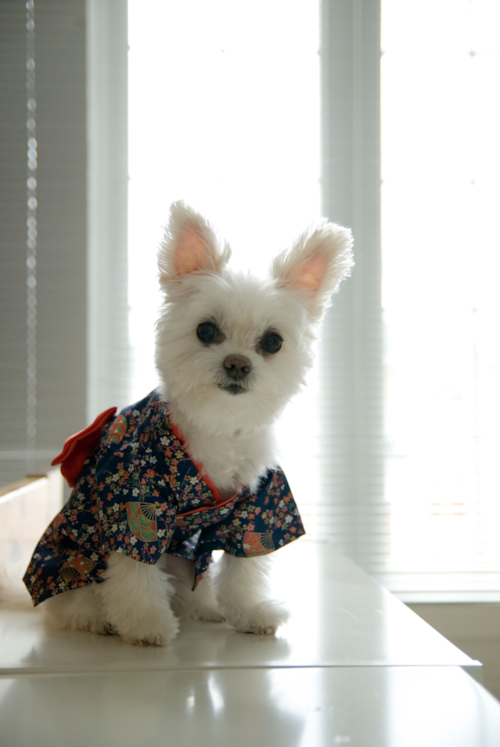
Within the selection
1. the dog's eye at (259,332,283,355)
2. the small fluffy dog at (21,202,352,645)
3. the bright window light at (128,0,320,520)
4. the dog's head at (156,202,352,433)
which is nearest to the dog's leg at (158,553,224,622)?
the small fluffy dog at (21,202,352,645)

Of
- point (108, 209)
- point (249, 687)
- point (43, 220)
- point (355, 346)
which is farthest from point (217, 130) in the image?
point (249, 687)

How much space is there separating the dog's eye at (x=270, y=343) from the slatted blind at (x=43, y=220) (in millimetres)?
1146

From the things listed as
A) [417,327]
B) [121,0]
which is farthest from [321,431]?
[121,0]

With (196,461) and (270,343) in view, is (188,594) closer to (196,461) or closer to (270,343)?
(196,461)

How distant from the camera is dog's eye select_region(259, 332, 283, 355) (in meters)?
0.96

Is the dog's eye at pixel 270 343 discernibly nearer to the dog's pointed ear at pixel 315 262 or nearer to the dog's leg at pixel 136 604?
the dog's pointed ear at pixel 315 262

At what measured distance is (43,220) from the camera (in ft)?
6.41

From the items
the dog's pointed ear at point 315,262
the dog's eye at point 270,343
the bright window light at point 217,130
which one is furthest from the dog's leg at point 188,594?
the bright window light at point 217,130

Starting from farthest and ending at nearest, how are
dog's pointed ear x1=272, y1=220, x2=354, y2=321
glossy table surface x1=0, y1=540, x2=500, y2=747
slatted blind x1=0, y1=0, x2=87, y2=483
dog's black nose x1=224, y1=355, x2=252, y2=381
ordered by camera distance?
slatted blind x1=0, y1=0, x2=87, y2=483
dog's pointed ear x1=272, y1=220, x2=354, y2=321
dog's black nose x1=224, y1=355, x2=252, y2=381
glossy table surface x1=0, y1=540, x2=500, y2=747

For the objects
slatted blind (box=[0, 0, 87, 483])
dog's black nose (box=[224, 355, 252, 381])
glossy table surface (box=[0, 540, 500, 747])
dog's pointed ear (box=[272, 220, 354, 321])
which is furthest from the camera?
slatted blind (box=[0, 0, 87, 483])

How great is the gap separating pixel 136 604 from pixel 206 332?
0.43 meters

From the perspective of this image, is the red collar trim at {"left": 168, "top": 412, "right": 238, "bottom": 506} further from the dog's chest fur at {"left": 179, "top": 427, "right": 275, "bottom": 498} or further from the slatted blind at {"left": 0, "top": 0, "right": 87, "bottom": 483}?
the slatted blind at {"left": 0, "top": 0, "right": 87, "bottom": 483}

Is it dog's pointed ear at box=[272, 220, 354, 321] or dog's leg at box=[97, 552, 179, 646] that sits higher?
dog's pointed ear at box=[272, 220, 354, 321]

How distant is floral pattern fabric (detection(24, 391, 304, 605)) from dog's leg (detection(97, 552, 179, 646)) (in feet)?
0.11
